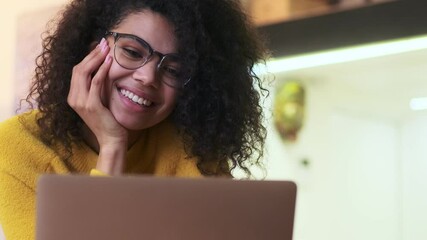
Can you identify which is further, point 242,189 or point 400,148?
point 400,148

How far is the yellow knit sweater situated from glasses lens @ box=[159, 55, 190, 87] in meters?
0.15

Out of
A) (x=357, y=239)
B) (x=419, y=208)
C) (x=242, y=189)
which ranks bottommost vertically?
(x=357, y=239)

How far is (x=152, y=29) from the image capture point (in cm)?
103

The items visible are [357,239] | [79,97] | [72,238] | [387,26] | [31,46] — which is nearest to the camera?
[72,238]

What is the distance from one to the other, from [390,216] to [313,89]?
40 cm

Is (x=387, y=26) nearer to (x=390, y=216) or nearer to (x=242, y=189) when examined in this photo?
(x=390, y=216)

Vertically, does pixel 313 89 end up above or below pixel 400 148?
above

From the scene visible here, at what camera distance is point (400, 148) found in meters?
1.65

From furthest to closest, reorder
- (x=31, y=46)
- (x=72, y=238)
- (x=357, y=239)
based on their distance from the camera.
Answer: (x=31, y=46) → (x=357, y=239) → (x=72, y=238)

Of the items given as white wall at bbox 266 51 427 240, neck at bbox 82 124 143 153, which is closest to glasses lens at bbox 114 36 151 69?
neck at bbox 82 124 143 153

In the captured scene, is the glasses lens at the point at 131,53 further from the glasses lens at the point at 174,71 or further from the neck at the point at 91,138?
the neck at the point at 91,138

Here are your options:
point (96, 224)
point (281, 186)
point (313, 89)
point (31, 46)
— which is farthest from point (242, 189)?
point (31, 46)

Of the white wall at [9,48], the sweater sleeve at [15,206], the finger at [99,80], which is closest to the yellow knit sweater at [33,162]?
the sweater sleeve at [15,206]

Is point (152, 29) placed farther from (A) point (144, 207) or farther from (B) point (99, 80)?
(A) point (144, 207)
